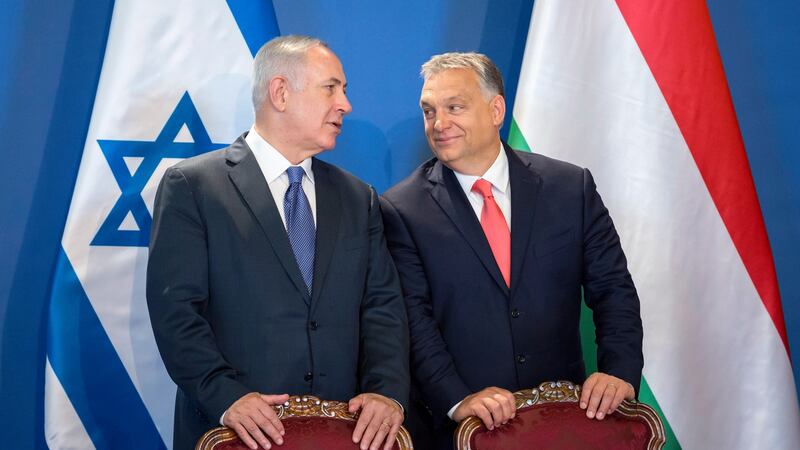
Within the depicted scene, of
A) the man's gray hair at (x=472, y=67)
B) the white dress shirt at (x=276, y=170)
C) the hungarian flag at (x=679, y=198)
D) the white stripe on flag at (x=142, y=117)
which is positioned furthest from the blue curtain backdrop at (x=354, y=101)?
the white dress shirt at (x=276, y=170)

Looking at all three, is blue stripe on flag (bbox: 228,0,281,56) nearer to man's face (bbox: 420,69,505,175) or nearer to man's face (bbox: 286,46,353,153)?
man's face (bbox: 286,46,353,153)

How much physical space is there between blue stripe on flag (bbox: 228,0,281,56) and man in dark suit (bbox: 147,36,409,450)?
0.34 m

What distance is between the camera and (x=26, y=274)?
3.22m

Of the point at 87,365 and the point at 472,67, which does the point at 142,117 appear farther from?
the point at 472,67

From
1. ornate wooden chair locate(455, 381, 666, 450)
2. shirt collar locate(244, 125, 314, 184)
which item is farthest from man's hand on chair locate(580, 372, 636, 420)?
shirt collar locate(244, 125, 314, 184)

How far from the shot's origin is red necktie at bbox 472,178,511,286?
270cm

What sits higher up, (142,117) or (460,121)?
(460,121)

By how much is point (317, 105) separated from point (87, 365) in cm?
104

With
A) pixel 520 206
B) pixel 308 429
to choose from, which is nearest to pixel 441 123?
pixel 520 206

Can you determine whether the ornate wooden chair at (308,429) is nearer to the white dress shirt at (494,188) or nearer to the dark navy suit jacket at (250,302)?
the dark navy suit jacket at (250,302)

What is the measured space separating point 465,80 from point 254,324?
0.96 metres

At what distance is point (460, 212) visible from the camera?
2.71 m

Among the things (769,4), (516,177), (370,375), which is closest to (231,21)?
(516,177)

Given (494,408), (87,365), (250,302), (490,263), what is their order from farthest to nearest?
1. (87,365)
2. (490,263)
3. (250,302)
4. (494,408)
